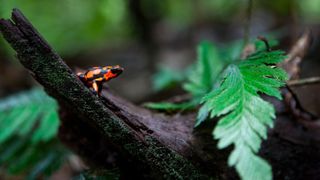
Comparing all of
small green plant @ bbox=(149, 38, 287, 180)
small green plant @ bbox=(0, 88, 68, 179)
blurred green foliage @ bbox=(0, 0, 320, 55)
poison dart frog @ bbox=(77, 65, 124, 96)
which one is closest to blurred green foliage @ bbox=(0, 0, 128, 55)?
blurred green foliage @ bbox=(0, 0, 320, 55)

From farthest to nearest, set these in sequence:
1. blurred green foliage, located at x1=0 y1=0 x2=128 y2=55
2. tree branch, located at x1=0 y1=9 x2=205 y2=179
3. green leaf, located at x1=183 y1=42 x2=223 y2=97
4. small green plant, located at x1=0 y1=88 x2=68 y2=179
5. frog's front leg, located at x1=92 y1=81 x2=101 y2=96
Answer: blurred green foliage, located at x1=0 y1=0 x2=128 y2=55, small green plant, located at x1=0 y1=88 x2=68 y2=179, green leaf, located at x1=183 y1=42 x2=223 y2=97, frog's front leg, located at x1=92 y1=81 x2=101 y2=96, tree branch, located at x1=0 y1=9 x2=205 y2=179

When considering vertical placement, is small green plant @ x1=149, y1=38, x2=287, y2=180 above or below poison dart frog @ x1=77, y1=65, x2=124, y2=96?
below

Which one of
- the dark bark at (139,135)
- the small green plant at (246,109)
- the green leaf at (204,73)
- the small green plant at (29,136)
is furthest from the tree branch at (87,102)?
the small green plant at (29,136)

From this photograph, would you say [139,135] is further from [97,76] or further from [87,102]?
[97,76]

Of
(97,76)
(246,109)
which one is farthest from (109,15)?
(246,109)

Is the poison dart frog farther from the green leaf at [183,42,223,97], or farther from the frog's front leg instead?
the green leaf at [183,42,223,97]

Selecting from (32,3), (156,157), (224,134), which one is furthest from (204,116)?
(32,3)
